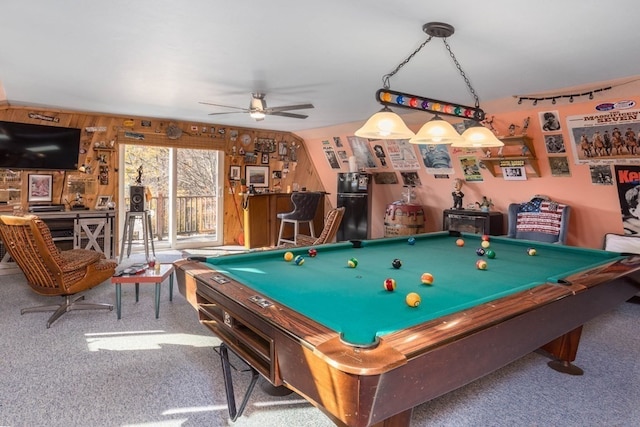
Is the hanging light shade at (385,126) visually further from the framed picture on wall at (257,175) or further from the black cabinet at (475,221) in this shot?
the framed picture on wall at (257,175)

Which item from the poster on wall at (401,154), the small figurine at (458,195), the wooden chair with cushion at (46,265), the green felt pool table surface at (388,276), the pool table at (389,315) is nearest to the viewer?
the pool table at (389,315)

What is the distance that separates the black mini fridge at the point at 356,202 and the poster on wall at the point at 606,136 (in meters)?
3.31

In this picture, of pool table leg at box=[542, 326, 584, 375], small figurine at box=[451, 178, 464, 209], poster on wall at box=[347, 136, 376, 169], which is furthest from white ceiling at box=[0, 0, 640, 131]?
poster on wall at box=[347, 136, 376, 169]

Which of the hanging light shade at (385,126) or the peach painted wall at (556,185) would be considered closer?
the hanging light shade at (385,126)

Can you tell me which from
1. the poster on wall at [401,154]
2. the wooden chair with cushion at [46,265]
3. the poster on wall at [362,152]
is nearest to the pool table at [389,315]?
the wooden chair with cushion at [46,265]

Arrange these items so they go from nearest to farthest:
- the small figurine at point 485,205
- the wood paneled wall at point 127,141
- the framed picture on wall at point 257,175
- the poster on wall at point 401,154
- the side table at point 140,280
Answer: the side table at point 140,280, the small figurine at point 485,205, the wood paneled wall at point 127,141, the poster on wall at point 401,154, the framed picture on wall at point 257,175

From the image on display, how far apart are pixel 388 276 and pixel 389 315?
68 centimetres

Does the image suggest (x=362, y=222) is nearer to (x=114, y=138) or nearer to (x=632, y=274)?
(x=114, y=138)

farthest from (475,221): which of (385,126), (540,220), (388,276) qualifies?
(388,276)

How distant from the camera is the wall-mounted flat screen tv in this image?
532 cm

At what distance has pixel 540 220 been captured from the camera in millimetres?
4812

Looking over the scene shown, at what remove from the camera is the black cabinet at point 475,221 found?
525 centimetres

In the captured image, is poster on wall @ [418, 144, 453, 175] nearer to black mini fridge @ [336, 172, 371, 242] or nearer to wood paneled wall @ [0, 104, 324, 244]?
black mini fridge @ [336, 172, 371, 242]

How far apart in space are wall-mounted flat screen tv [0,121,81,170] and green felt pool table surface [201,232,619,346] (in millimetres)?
4469
